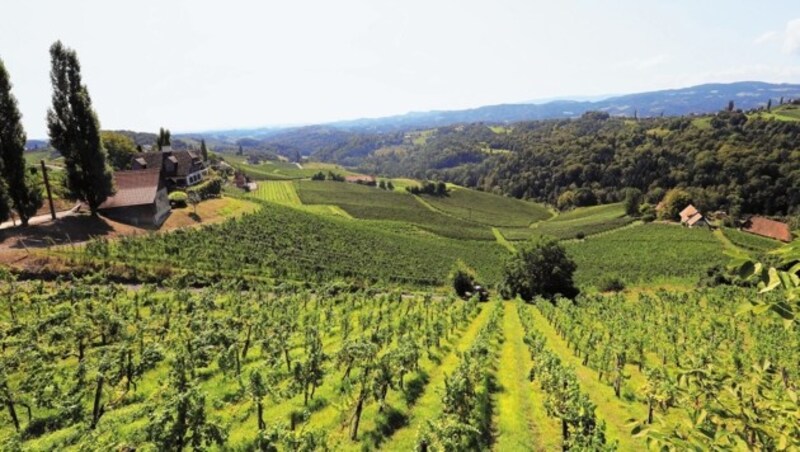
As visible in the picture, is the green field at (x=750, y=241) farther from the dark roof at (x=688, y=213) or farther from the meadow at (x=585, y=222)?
the meadow at (x=585, y=222)

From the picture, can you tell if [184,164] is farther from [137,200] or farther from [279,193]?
[279,193]

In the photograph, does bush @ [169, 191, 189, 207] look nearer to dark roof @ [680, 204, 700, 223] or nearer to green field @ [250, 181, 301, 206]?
green field @ [250, 181, 301, 206]

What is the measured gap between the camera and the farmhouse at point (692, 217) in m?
101

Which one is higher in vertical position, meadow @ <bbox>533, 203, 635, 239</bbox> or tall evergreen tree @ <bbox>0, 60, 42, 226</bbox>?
tall evergreen tree @ <bbox>0, 60, 42, 226</bbox>

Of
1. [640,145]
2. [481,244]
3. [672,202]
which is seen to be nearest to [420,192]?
[481,244]

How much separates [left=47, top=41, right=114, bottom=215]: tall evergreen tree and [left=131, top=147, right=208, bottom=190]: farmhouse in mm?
24897

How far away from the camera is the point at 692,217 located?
103 m

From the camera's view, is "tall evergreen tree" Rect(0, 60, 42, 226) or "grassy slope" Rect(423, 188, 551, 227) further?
"grassy slope" Rect(423, 188, 551, 227)

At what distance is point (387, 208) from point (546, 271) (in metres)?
68.7

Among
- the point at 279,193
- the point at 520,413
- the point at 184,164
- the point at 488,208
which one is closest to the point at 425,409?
the point at 520,413

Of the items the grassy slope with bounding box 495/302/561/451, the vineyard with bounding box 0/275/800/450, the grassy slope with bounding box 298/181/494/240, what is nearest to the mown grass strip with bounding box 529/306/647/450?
the vineyard with bounding box 0/275/800/450

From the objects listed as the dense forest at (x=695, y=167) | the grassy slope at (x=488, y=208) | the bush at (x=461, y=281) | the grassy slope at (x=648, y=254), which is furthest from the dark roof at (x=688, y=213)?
the bush at (x=461, y=281)

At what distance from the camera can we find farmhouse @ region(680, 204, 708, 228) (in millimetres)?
100875

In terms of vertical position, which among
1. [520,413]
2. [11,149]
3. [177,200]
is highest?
[11,149]
